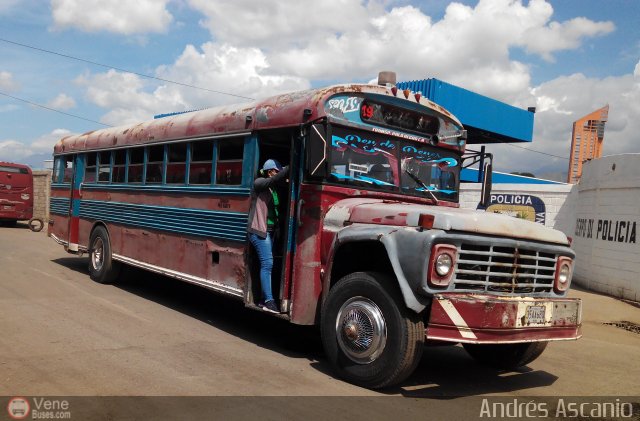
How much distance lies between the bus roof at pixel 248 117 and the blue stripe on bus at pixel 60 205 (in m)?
2.02

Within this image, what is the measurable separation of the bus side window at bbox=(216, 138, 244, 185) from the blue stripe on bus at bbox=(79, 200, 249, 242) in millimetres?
398

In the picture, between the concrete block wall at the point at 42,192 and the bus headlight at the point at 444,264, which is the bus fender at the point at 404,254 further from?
the concrete block wall at the point at 42,192

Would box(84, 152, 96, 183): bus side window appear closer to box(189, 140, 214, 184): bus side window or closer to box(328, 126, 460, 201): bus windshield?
box(189, 140, 214, 184): bus side window

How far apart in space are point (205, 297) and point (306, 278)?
398cm

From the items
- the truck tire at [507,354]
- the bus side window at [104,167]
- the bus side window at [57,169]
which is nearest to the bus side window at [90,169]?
the bus side window at [104,167]

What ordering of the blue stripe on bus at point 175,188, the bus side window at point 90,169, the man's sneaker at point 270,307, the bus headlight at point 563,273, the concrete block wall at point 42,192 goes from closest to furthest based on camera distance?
the bus headlight at point 563,273 < the man's sneaker at point 270,307 < the blue stripe on bus at point 175,188 < the bus side window at point 90,169 < the concrete block wall at point 42,192

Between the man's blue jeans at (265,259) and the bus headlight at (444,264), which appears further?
the man's blue jeans at (265,259)

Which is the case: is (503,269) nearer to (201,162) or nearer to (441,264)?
(441,264)

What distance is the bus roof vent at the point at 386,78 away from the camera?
6.32m

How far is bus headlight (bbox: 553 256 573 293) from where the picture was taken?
5156mm

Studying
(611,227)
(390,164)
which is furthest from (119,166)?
(611,227)

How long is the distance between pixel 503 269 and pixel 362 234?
1215 millimetres

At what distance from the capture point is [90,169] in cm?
1017

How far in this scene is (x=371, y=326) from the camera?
4793 millimetres
